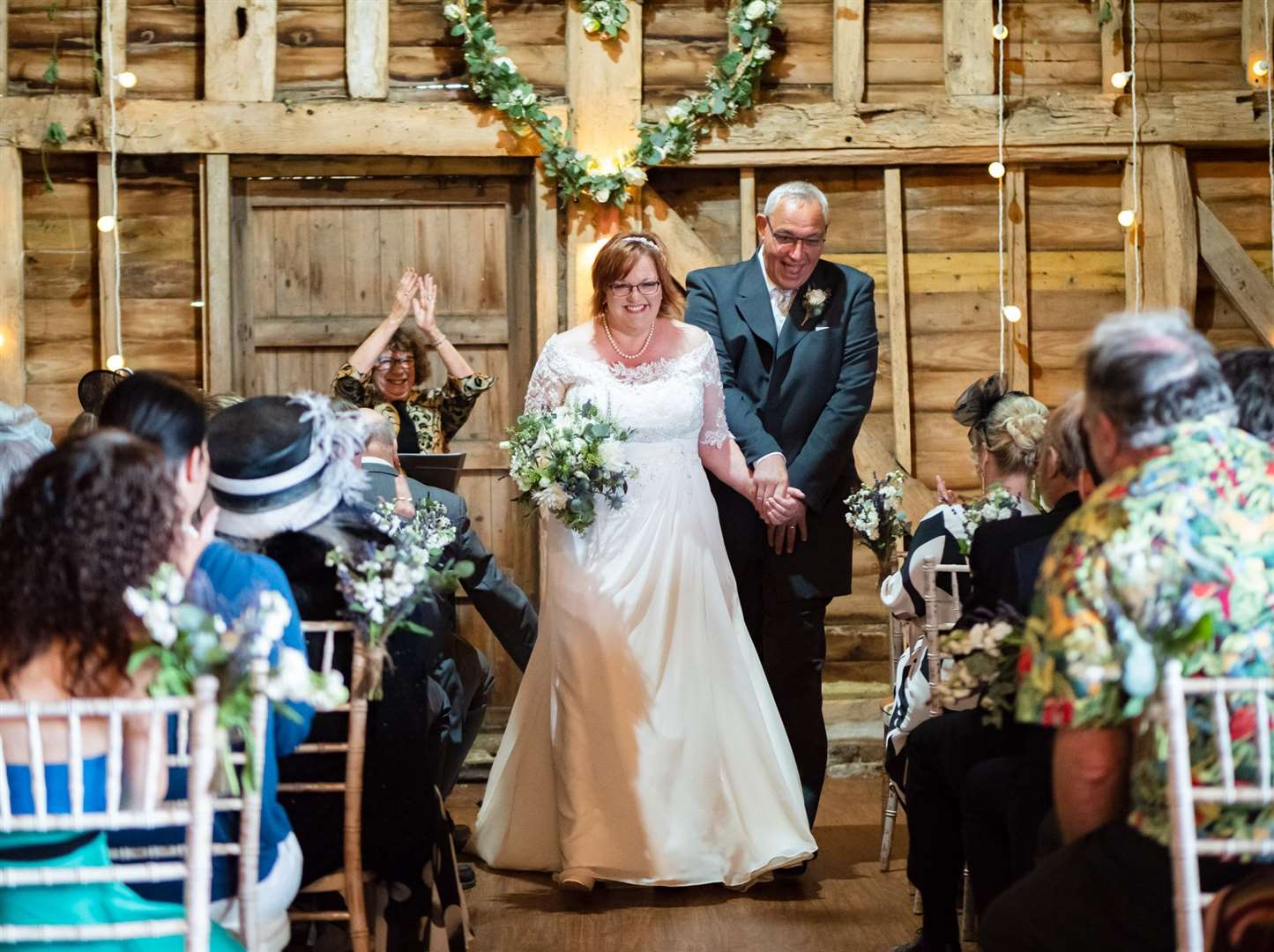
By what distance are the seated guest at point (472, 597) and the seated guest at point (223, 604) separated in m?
1.21

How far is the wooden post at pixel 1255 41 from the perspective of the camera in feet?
20.8

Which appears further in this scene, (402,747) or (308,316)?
(308,316)

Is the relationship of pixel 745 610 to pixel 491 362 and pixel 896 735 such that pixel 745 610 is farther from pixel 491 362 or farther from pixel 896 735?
pixel 491 362

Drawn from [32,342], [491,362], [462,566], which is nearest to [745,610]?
[462,566]

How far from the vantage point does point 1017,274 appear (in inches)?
252

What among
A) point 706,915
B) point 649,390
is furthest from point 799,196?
point 706,915

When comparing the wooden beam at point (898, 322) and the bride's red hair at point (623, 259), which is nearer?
the bride's red hair at point (623, 259)

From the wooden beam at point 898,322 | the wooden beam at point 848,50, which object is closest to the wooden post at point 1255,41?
the wooden beam at point 898,322

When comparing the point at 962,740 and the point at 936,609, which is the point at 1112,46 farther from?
the point at 962,740

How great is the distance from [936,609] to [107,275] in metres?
4.09

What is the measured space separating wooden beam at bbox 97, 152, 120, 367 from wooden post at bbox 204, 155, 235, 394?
0.40m

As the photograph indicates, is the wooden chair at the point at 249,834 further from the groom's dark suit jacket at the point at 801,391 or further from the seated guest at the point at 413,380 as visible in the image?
the seated guest at the point at 413,380

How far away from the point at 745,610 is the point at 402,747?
1.86 meters

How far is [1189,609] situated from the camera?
6.10 ft
